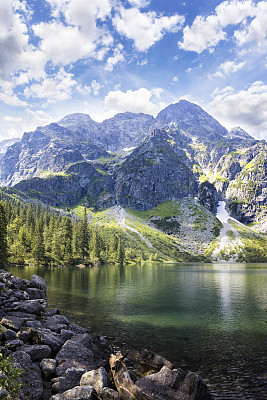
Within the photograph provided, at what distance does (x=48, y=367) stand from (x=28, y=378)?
2275mm

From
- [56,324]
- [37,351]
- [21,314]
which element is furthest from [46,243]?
[37,351]

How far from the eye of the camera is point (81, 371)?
18.0 metres

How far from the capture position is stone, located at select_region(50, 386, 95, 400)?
1374 cm

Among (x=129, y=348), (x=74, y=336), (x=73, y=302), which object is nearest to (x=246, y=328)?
(x=129, y=348)

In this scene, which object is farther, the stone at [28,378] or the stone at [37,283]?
the stone at [37,283]

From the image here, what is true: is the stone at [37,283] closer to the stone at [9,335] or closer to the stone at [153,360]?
the stone at [9,335]

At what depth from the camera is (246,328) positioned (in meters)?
35.6

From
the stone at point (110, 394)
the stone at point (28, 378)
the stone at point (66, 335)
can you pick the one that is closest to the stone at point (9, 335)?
the stone at point (28, 378)

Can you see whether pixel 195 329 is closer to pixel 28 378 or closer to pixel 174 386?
pixel 174 386

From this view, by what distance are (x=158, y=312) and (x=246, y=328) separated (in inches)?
575

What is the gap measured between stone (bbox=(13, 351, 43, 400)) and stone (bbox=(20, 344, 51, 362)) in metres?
1.25

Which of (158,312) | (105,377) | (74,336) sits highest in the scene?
(105,377)

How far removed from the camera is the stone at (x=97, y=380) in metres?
15.1

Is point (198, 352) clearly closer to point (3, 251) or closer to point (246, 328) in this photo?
point (246, 328)
